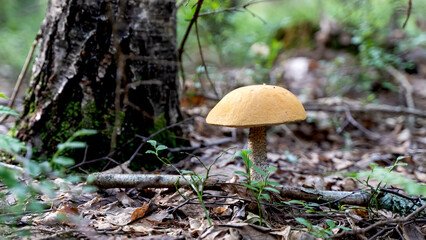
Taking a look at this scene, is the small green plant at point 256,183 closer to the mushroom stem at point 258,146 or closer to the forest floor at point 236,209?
the forest floor at point 236,209

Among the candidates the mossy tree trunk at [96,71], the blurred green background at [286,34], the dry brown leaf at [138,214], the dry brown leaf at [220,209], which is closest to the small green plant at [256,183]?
the dry brown leaf at [220,209]

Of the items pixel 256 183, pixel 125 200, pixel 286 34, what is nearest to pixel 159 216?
pixel 125 200

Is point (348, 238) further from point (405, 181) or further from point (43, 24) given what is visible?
point (43, 24)

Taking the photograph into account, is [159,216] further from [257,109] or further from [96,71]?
[96,71]

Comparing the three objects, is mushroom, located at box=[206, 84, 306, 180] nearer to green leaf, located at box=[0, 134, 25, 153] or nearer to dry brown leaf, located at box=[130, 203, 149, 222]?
dry brown leaf, located at box=[130, 203, 149, 222]

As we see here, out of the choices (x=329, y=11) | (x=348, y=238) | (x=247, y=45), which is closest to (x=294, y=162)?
(x=348, y=238)

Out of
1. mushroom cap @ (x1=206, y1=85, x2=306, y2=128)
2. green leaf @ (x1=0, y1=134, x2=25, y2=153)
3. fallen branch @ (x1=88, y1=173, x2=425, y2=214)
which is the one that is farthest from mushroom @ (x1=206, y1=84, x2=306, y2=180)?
green leaf @ (x1=0, y1=134, x2=25, y2=153)
